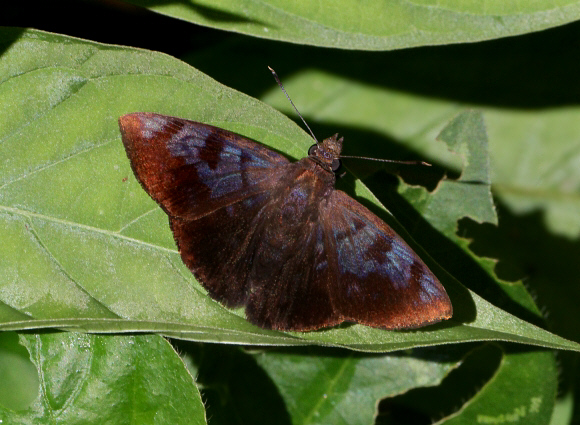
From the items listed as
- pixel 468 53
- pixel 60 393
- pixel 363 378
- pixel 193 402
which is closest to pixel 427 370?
pixel 363 378

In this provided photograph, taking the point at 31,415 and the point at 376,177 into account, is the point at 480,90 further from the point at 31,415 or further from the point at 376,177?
the point at 31,415

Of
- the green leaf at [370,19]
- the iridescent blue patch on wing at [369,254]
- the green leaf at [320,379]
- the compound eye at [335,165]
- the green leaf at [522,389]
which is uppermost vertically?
the green leaf at [370,19]

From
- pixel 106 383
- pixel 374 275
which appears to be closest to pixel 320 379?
pixel 374 275

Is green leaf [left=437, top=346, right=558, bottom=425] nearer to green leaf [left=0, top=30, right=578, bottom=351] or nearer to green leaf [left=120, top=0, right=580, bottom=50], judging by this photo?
green leaf [left=0, top=30, right=578, bottom=351]

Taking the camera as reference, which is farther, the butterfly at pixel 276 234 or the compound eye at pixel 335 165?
the compound eye at pixel 335 165

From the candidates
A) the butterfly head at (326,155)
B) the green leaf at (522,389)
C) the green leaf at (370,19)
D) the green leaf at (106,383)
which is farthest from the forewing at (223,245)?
the green leaf at (522,389)

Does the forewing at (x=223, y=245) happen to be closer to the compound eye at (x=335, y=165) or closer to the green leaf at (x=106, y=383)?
the compound eye at (x=335, y=165)
